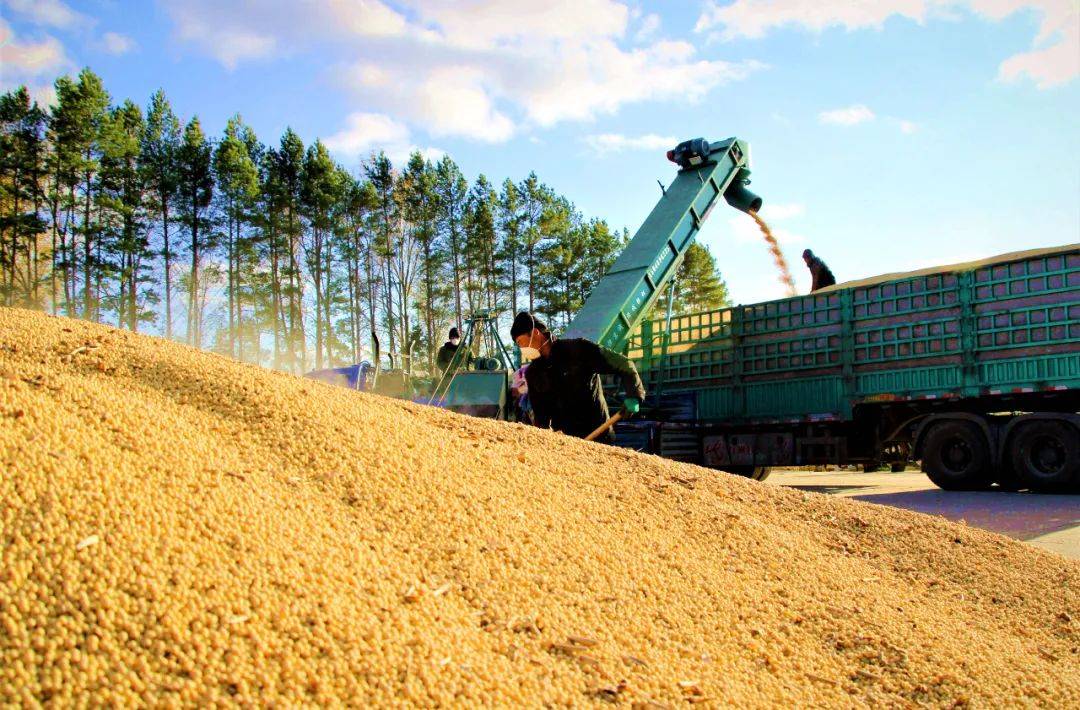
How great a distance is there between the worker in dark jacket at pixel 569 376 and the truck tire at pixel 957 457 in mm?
5277

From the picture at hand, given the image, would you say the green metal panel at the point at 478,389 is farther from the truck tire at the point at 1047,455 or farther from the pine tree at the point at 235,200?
the pine tree at the point at 235,200

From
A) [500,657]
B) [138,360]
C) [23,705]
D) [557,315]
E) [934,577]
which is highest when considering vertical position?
[557,315]

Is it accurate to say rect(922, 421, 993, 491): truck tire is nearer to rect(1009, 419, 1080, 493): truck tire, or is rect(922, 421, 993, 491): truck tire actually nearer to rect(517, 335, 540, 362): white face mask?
rect(1009, 419, 1080, 493): truck tire

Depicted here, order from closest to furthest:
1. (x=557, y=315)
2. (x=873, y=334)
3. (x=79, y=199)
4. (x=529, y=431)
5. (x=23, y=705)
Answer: (x=23, y=705) → (x=529, y=431) → (x=873, y=334) → (x=79, y=199) → (x=557, y=315)

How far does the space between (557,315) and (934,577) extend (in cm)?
2822

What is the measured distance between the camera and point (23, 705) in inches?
50.8

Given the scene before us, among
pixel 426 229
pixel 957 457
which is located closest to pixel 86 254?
pixel 426 229

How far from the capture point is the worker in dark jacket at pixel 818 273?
1152cm

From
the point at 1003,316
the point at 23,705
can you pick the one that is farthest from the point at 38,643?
the point at 1003,316

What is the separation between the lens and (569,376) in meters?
5.80

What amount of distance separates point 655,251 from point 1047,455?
5.22 metres

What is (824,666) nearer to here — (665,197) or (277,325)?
(665,197)

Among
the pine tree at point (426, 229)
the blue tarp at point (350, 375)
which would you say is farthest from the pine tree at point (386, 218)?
the blue tarp at point (350, 375)

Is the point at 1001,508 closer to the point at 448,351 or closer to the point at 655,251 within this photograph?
the point at 655,251
